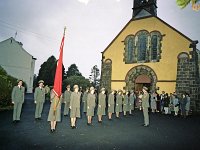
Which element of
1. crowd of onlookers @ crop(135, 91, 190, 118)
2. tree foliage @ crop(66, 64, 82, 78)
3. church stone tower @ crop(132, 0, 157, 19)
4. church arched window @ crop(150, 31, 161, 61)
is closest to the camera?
crowd of onlookers @ crop(135, 91, 190, 118)

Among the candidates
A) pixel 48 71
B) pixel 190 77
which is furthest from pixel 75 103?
pixel 48 71

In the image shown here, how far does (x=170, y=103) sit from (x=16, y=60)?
31.1 meters

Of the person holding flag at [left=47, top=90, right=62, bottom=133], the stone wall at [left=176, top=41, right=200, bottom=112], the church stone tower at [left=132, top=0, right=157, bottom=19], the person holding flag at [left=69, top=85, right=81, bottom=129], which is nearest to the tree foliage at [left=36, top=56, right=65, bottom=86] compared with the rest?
the church stone tower at [left=132, top=0, right=157, bottom=19]

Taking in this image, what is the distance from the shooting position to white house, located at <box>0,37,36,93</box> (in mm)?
36969

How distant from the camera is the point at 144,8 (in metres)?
23.2

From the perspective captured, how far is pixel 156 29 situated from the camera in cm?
2166

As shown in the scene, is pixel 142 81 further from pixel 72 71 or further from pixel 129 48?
pixel 72 71

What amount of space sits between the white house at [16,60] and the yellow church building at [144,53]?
2049 cm

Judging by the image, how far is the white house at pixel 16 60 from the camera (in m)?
37.0

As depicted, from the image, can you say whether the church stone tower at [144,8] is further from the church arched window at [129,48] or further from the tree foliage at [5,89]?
the tree foliage at [5,89]

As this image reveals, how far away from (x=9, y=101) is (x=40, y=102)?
5325 millimetres

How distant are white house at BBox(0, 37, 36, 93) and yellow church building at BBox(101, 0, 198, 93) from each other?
67.2 ft

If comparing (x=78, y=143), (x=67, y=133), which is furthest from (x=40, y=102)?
Answer: (x=78, y=143)

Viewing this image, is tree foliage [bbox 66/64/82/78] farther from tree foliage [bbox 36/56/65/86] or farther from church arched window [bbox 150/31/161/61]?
church arched window [bbox 150/31/161/61]
